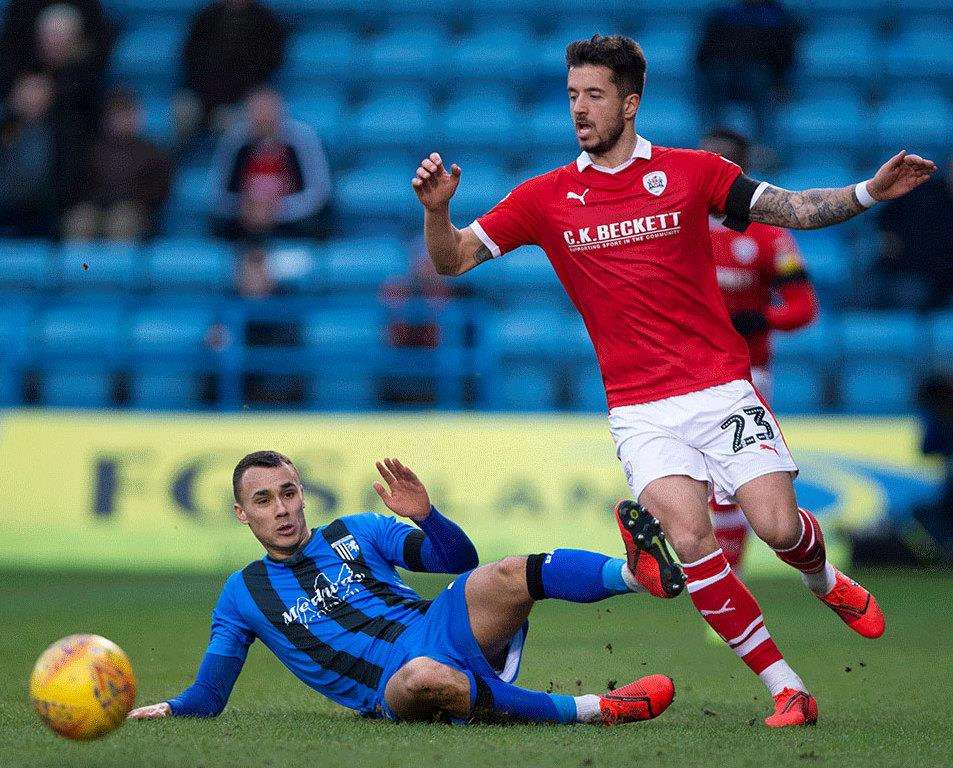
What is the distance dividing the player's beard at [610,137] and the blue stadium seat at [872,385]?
7387mm

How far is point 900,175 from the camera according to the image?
5465mm

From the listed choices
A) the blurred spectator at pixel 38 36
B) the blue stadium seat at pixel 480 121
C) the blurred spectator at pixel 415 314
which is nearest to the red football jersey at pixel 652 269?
the blurred spectator at pixel 415 314

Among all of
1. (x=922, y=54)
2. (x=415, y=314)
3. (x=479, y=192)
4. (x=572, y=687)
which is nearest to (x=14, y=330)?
(x=415, y=314)

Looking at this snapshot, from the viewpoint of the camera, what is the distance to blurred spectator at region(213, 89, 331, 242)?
1318cm

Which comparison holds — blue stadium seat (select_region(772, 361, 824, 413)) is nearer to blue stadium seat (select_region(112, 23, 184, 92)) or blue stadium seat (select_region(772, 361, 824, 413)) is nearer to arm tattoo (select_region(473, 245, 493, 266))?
blue stadium seat (select_region(112, 23, 184, 92))

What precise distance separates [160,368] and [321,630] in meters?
7.85

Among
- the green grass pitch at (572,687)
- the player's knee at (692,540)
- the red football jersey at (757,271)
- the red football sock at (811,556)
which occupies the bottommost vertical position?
the green grass pitch at (572,687)

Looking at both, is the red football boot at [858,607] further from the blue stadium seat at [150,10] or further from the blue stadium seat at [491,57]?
the blue stadium seat at [150,10]

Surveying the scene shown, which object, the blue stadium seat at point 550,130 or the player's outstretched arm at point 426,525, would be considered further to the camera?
the blue stadium seat at point 550,130

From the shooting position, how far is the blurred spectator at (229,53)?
1436 centimetres

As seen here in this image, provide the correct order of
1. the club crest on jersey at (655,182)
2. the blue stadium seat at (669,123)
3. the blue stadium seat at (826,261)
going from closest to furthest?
Result: the club crest on jersey at (655,182)
the blue stadium seat at (826,261)
the blue stadium seat at (669,123)

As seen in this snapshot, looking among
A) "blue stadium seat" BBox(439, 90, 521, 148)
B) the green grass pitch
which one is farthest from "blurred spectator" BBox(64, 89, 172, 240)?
the green grass pitch

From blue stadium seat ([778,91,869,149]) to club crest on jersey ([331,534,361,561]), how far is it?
10227mm

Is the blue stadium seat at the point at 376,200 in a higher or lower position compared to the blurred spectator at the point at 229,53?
lower
